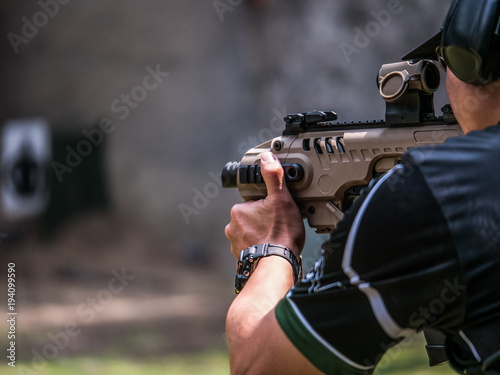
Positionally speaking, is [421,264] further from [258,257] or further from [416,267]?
[258,257]

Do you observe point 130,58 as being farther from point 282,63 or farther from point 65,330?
point 65,330

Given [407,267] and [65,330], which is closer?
[407,267]

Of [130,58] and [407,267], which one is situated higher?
[130,58]

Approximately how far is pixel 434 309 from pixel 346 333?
9 centimetres

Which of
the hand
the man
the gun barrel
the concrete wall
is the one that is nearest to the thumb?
the hand

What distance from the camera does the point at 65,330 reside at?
3910 mm

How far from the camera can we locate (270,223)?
1146 millimetres

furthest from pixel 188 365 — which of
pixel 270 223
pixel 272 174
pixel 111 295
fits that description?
pixel 270 223

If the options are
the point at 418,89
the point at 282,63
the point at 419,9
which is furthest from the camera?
the point at 282,63

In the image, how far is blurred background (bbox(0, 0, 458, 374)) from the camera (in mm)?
3896

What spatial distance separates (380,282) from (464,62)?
0.28 meters

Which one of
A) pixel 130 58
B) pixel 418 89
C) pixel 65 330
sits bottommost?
pixel 418 89

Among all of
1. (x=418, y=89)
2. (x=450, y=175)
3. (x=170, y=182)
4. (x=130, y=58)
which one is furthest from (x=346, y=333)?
(x=130, y=58)

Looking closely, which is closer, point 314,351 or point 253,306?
point 314,351
